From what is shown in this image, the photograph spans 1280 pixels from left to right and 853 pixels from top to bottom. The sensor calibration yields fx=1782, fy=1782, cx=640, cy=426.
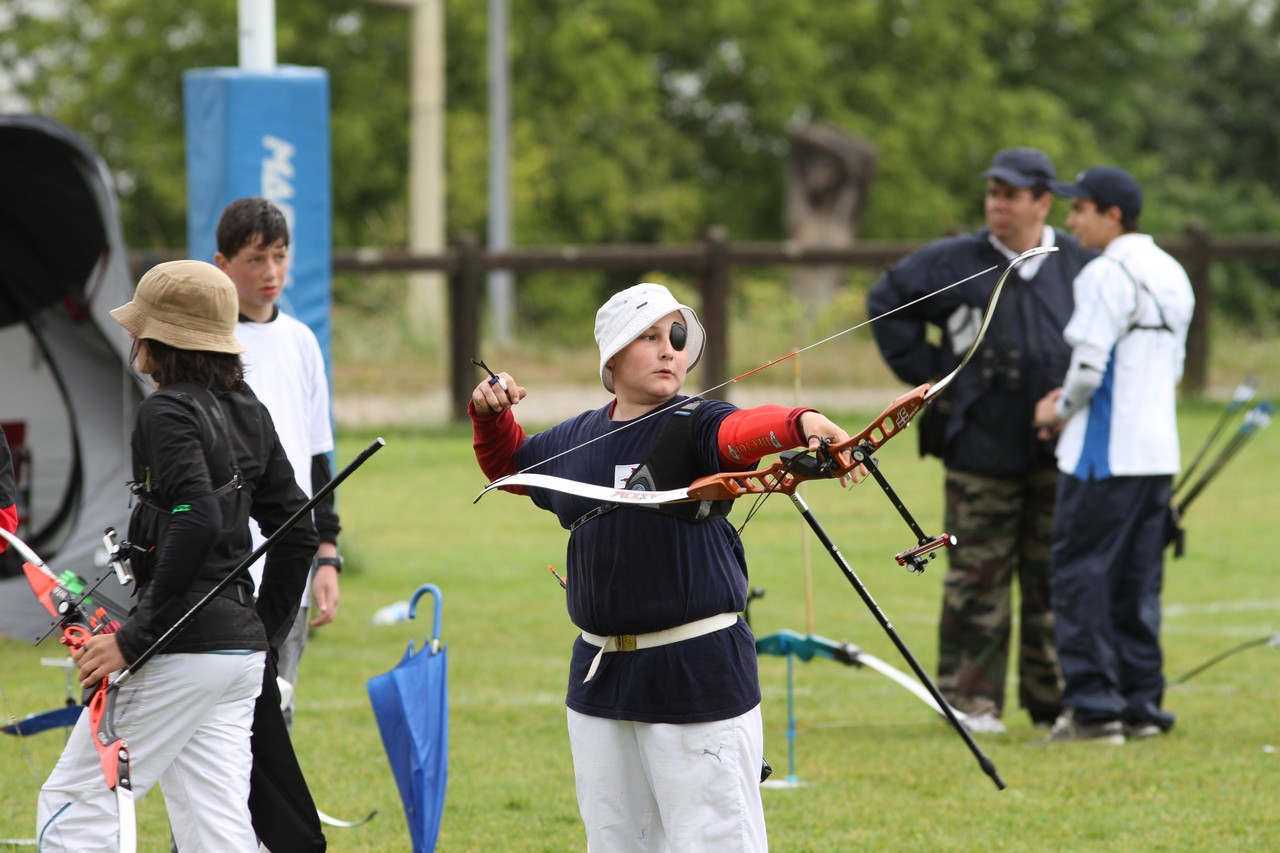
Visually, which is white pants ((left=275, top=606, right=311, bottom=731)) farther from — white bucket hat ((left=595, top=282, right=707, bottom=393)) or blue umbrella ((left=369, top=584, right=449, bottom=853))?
white bucket hat ((left=595, top=282, right=707, bottom=393))

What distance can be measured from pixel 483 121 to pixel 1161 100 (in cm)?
Result: 1563

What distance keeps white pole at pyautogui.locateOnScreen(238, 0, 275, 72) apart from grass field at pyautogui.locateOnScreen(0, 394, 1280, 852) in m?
2.85

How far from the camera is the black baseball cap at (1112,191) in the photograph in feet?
21.9

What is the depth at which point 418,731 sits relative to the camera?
189 inches

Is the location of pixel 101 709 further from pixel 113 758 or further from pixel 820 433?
pixel 820 433

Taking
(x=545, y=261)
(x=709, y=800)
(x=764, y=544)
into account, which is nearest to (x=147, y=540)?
(x=709, y=800)

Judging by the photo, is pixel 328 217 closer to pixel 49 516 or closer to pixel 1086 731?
pixel 49 516

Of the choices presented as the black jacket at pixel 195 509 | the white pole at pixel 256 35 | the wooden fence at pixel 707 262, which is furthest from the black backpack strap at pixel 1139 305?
the wooden fence at pixel 707 262

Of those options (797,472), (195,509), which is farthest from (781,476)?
(195,509)

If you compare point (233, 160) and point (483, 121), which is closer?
point (233, 160)

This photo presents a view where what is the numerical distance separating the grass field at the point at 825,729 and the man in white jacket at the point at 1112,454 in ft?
1.07

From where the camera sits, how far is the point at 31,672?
315 inches

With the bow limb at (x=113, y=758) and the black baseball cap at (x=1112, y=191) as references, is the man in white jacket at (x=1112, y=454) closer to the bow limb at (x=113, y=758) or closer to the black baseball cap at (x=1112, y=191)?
the black baseball cap at (x=1112, y=191)

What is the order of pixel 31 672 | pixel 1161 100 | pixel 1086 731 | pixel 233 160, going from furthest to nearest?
pixel 1161 100 < pixel 233 160 < pixel 31 672 < pixel 1086 731
